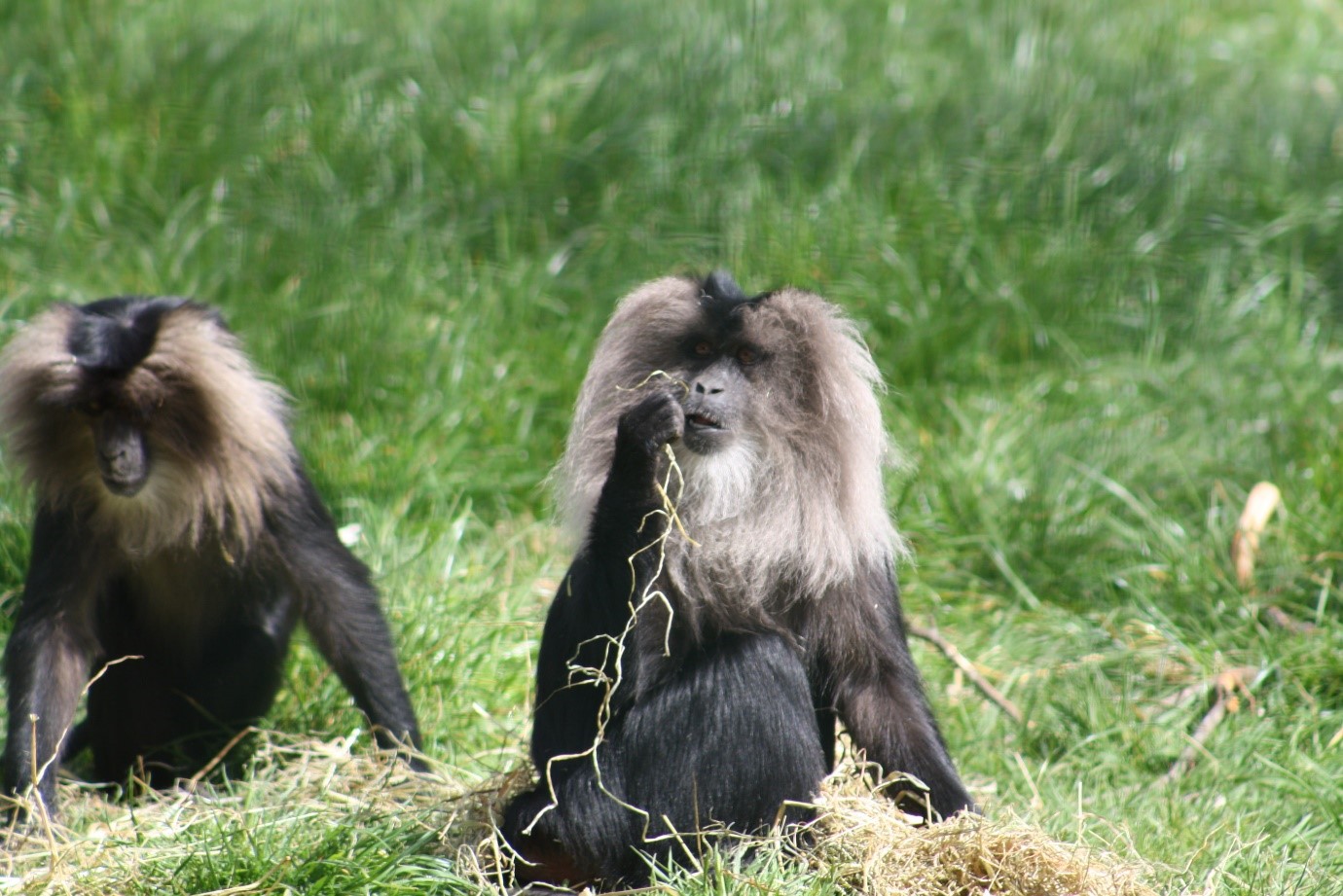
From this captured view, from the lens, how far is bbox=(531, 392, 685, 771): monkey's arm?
2840mm

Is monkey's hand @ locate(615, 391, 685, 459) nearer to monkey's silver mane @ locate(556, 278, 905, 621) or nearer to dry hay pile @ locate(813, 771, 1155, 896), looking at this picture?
monkey's silver mane @ locate(556, 278, 905, 621)

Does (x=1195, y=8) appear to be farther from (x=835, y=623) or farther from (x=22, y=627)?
(x=22, y=627)

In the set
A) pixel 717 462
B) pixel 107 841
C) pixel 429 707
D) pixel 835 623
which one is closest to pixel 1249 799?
pixel 835 623

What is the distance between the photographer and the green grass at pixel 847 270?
4.38 metres

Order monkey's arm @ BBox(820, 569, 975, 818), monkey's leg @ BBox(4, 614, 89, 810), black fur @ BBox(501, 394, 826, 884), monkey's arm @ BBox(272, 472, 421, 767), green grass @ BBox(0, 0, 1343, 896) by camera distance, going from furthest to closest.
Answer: green grass @ BBox(0, 0, 1343, 896), monkey's arm @ BBox(272, 472, 421, 767), monkey's leg @ BBox(4, 614, 89, 810), monkey's arm @ BBox(820, 569, 975, 818), black fur @ BBox(501, 394, 826, 884)

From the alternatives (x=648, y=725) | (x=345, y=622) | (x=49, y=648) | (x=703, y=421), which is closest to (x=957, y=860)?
(x=648, y=725)

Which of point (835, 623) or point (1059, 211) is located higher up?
point (1059, 211)

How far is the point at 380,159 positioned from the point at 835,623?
3.81 metres

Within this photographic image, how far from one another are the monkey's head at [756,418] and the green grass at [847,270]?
3.43 ft

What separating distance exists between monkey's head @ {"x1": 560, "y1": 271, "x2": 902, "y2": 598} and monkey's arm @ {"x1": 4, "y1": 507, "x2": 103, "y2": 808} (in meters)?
1.48

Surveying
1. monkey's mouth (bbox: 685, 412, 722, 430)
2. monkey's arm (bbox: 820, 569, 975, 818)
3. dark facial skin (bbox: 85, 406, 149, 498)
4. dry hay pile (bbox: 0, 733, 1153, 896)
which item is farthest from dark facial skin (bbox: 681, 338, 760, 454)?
dark facial skin (bbox: 85, 406, 149, 498)

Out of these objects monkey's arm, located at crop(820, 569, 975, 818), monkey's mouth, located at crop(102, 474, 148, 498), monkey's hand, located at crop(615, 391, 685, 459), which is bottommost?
monkey's arm, located at crop(820, 569, 975, 818)

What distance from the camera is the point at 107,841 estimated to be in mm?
3111

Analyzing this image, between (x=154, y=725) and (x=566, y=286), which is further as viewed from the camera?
(x=566, y=286)
